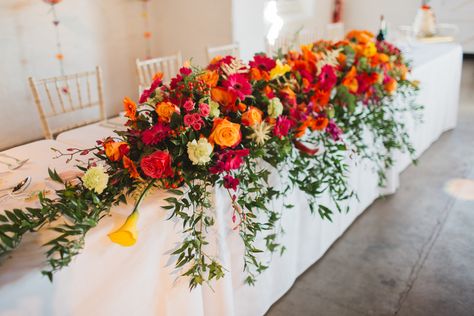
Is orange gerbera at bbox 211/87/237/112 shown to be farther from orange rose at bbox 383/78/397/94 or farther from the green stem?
orange rose at bbox 383/78/397/94

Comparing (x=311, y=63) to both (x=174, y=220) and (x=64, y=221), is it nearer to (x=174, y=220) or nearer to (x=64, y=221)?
(x=174, y=220)

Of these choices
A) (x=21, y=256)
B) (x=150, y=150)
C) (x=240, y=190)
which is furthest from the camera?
(x=240, y=190)

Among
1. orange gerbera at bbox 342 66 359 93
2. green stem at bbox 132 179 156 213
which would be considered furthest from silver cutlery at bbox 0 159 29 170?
orange gerbera at bbox 342 66 359 93

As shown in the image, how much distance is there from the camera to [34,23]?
12.5 feet

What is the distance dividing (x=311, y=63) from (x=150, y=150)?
0.88 meters

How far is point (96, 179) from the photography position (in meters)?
1.08

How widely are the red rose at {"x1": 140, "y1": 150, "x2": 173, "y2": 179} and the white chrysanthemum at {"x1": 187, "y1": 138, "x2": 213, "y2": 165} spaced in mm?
63

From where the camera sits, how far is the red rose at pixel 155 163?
1101mm

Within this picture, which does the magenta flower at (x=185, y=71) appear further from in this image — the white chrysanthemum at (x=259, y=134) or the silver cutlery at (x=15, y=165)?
the silver cutlery at (x=15, y=165)

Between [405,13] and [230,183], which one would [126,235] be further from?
[405,13]

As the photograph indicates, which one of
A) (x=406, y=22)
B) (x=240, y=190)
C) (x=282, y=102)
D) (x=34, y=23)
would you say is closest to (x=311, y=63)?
(x=282, y=102)

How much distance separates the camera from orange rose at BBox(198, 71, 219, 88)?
1.34 meters

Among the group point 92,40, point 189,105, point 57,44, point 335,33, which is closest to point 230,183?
point 189,105

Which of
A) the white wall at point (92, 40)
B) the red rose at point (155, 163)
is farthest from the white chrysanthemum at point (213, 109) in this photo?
the white wall at point (92, 40)
